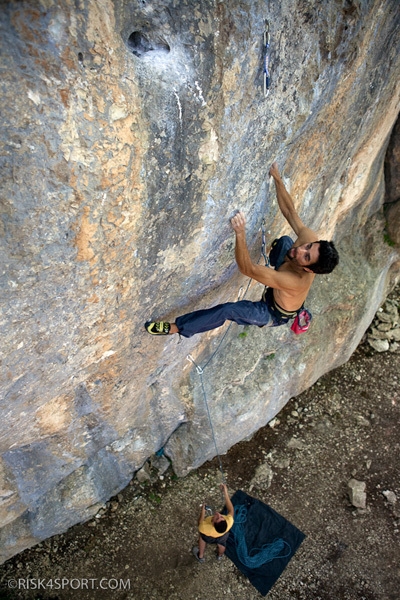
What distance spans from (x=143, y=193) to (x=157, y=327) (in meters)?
1.31

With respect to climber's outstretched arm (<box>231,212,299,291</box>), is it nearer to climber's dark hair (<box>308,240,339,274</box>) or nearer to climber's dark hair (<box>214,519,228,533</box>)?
climber's dark hair (<box>308,240,339,274</box>)

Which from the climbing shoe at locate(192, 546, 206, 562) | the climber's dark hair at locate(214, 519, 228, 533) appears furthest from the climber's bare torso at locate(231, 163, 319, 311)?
the climbing shoe at locate(192, 546, 206, 562)

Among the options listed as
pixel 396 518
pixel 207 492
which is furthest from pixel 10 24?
pixel 396 518

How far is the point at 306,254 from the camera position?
11.2 ft

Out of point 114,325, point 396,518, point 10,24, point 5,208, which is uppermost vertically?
point 10,24

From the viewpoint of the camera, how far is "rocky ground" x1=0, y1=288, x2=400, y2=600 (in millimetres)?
5293

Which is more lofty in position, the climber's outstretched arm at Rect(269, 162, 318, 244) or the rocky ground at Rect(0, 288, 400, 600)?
the climber's outstretched arm at Rect(269, 162, 318, 244)

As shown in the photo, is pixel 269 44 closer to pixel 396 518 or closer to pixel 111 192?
pixel 111 192

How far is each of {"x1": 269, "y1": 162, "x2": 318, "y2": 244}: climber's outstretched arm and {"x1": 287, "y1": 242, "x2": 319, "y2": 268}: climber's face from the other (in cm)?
32

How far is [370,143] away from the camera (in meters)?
5.22

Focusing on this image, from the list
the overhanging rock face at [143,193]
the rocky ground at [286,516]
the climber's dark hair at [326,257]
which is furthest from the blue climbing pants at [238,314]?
the rocky ground at [286,516]

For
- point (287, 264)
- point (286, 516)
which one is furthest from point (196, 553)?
point (287, 264)

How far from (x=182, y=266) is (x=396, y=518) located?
4.53 metres

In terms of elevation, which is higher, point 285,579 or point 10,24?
point 10,24
